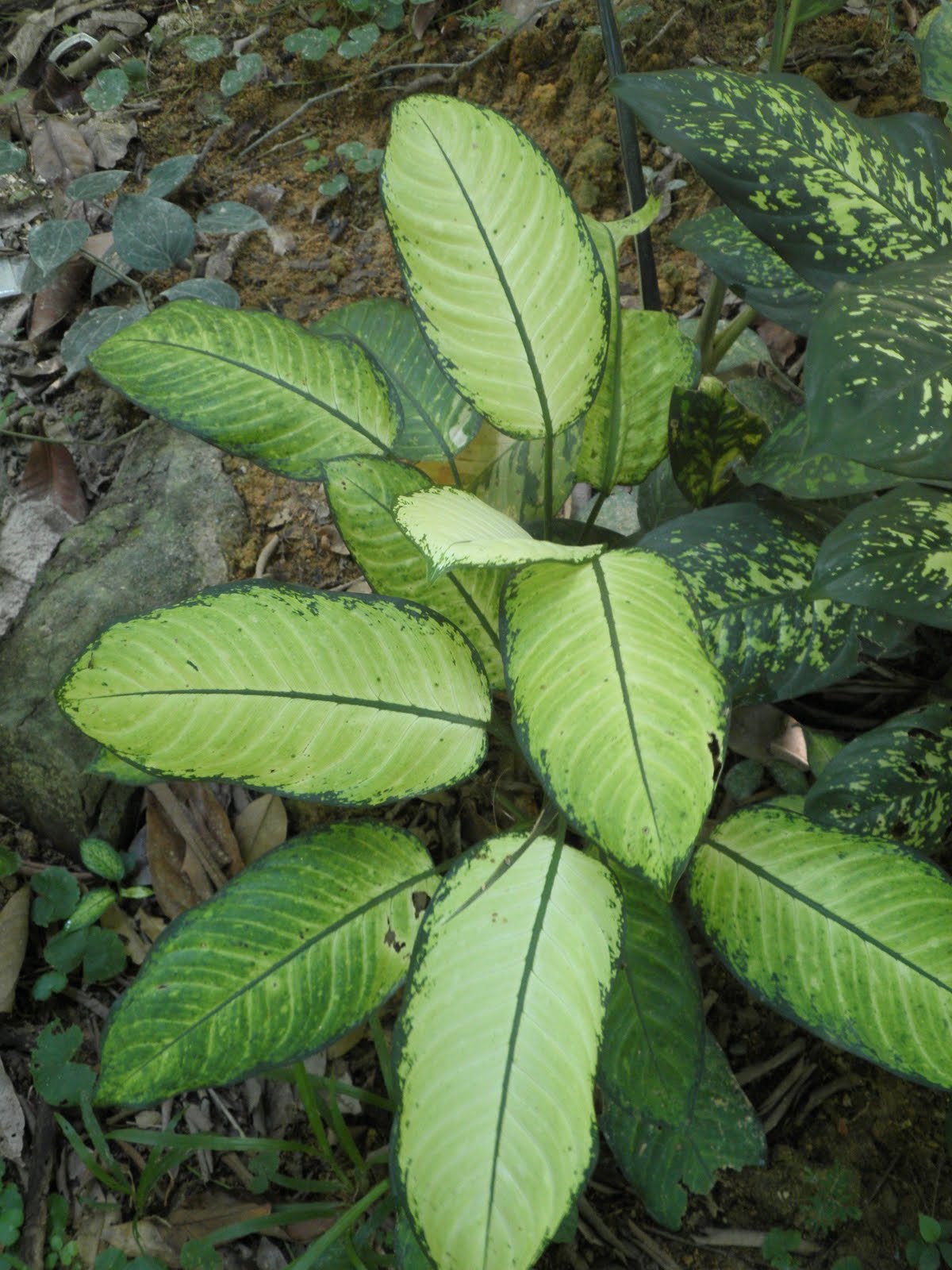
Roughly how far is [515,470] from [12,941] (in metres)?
0.98

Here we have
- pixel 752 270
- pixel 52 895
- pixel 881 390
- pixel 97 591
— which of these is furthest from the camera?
pixel 97 591

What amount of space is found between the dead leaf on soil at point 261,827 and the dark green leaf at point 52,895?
25 centimetres

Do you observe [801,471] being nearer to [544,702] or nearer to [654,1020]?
[544,702]

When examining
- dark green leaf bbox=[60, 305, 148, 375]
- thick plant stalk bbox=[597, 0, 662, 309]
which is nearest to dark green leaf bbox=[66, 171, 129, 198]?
dark green leaf bbox=[60, 305, 148, 375]

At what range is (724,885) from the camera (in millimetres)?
973

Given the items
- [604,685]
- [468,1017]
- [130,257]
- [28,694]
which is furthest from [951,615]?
[130,257]

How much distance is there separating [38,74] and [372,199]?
0.99 metres

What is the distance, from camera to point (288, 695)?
34.7 inches

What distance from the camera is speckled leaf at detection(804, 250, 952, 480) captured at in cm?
65

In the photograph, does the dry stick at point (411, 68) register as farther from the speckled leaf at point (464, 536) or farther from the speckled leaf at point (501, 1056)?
the speckled leaf at point (501, 1056)

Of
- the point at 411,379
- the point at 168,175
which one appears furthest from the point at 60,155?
the point at 411,379

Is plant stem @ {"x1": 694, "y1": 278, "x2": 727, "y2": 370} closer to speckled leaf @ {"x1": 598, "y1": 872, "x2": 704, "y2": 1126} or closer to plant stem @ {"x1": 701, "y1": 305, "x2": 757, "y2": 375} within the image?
plant stem @ {"x1": 701, "y1": 305, "x2": 757, "y2": 375}

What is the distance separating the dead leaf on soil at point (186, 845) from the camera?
136 centimetres

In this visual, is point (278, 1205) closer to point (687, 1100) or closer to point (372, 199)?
point (687, 1100)
